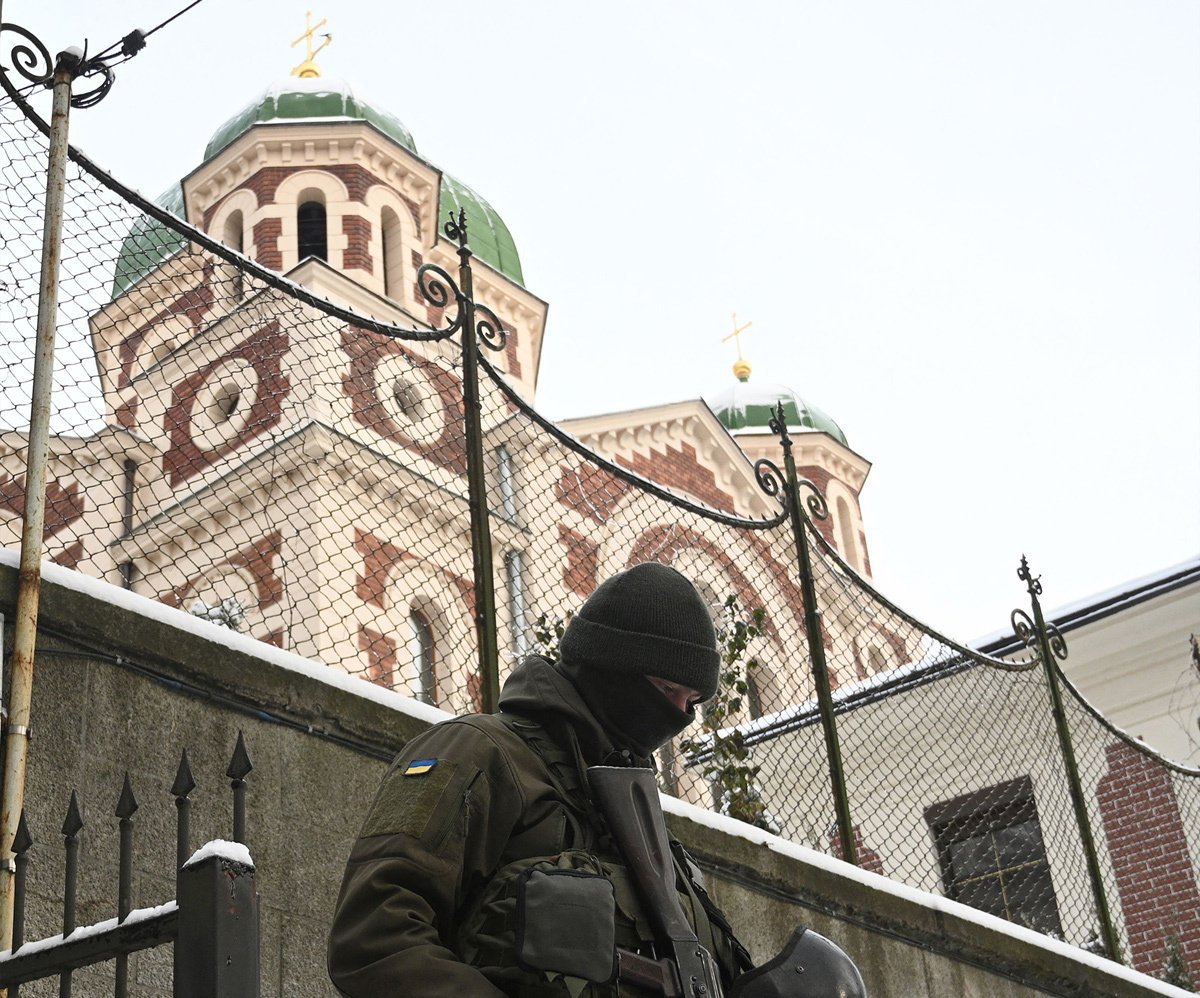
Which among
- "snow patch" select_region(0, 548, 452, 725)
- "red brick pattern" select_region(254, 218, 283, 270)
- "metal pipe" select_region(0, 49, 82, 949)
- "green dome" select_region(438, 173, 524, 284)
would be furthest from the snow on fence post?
"green dome" select_region(438, 173, 524, 284)

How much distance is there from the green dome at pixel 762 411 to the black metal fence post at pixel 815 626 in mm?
32422

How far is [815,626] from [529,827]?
4.86 metres

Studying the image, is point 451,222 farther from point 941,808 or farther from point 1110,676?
point 1110,676

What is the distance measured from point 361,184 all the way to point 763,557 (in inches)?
909

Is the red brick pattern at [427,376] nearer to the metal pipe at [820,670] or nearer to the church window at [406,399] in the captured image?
the church window at [406,399]

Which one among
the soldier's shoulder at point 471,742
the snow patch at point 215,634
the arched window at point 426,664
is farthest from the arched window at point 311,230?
the soldier's shoulder at point 471,742

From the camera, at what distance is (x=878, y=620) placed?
9484 mm

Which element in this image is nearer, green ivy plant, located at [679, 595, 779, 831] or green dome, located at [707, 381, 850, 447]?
green ivy plant, located at [679, 595, 779, 831]

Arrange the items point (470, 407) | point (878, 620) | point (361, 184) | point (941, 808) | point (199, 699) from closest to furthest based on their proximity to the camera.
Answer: point (199, 699)
point (470, 407)
point (878, 620)
point (941, 808)
point (361, 184)

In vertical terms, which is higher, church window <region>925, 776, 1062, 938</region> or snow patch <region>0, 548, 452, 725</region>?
church window <region>925, 776, 1062, 938</region>

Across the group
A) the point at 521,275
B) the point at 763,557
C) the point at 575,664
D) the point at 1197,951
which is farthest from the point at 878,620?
the point at 521,275

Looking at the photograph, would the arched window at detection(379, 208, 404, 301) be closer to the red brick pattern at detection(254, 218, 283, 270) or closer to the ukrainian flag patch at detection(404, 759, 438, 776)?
the red brick pattern at detection(254, 218, 283, 270)

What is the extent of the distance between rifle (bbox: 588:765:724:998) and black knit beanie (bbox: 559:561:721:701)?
206mm

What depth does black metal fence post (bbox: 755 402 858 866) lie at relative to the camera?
7.68 metres
